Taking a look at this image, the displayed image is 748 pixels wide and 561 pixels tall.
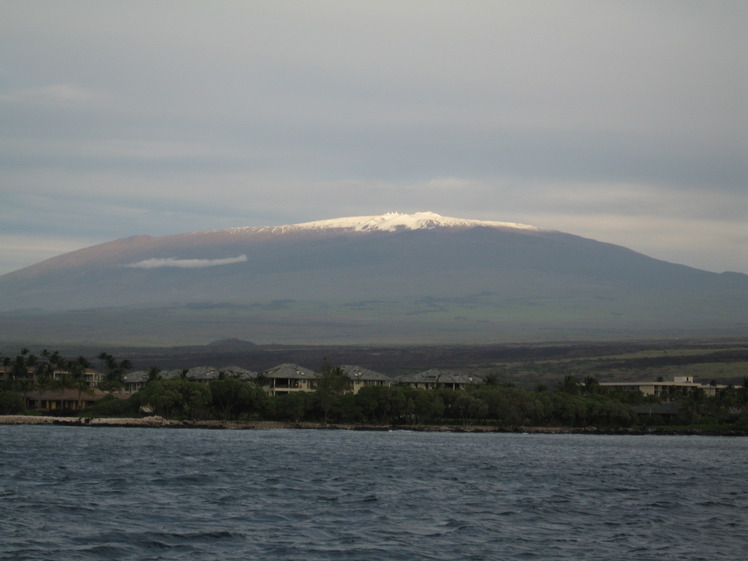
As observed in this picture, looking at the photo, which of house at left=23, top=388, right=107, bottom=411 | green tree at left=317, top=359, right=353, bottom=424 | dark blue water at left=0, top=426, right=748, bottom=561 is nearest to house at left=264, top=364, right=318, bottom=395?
house at left=23, top=388, right=107, bottom=411

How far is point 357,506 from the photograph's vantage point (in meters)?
44.9

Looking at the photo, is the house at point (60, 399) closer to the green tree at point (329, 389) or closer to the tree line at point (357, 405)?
the tree line at point (357, 405)

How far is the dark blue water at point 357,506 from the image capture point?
3450cm

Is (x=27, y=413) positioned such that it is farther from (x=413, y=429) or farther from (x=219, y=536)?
(x=219, y=536)

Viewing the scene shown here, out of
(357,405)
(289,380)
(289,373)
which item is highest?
(289,373)

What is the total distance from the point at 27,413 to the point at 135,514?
122 meters

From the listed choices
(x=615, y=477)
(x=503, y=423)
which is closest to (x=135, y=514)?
(x=615, y=477)

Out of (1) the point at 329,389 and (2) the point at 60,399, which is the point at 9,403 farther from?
(1) the point at 329,389

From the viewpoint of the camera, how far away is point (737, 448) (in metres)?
108

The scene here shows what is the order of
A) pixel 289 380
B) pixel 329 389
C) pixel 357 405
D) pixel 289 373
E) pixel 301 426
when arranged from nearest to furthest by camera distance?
1. pixel 301 426
2. pixel 329 389
3. pixel 357 405
4. pixel 289 373
5. pixel 289 380

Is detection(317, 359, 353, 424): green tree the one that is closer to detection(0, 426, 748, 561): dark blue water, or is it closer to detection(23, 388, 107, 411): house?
detection(23, 388, 107, 411): house

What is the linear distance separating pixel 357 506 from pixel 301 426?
313 feet

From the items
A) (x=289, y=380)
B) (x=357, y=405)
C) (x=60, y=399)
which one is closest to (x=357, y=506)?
(x=357, y=405)

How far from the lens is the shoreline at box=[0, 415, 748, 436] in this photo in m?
133
